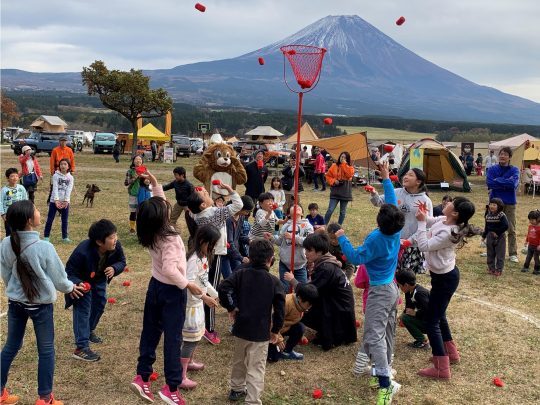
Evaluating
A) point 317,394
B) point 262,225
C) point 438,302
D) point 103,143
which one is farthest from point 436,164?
point 103,143

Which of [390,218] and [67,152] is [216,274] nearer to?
[390,218]

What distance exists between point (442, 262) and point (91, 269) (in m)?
3.54

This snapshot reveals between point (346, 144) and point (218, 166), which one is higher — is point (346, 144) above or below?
above

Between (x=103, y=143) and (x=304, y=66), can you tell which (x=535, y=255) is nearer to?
(x=304, y=66)

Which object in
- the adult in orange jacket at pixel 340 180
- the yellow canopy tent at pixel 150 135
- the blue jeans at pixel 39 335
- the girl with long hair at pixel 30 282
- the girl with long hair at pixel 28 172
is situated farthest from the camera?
the yellow canopy tent at pixel 150 135

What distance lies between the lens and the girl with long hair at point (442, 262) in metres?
5.24

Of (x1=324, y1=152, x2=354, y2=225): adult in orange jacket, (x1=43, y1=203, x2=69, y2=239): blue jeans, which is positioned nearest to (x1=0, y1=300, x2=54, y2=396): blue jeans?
(x1=43, y1=203, x2=69, y2=239): blue jeans

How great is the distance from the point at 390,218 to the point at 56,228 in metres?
9.58

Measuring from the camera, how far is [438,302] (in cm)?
540

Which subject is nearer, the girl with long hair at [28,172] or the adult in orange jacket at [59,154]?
the girl with long hair at [28,172]

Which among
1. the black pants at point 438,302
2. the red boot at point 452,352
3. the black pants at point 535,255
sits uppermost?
the black pants at point 438,302

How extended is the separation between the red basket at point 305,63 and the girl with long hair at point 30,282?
3.30 meters

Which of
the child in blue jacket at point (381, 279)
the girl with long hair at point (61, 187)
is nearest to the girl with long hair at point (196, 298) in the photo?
the child in blue jacket at point (381, 279)

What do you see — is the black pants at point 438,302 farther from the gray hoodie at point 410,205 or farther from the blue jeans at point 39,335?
the blue jeans at point 39,335
